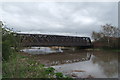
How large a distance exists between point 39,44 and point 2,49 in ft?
68.8

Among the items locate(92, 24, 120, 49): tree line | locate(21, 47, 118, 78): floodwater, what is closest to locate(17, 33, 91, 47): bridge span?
locate(92, 24, 120, 49): tree line

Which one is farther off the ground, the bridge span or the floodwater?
the bridge span

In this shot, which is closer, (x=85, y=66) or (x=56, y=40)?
(x=85, y=66)

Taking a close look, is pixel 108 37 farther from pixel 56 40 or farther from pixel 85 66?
pixel 85 66

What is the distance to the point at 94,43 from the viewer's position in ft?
129

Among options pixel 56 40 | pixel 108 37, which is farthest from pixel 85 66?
pixel 108 37

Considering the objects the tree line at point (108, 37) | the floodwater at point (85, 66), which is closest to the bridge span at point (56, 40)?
the tree line at point (108, 37)

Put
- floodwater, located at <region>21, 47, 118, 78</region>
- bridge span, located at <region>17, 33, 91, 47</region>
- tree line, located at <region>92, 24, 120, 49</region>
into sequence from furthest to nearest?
tree line, located at <region>92, 24, 120, 49</region>
bridge span, located at <region>17, 33, 91, 47</region>
floodwater, located at <region>21, 47, 118, 78</region>

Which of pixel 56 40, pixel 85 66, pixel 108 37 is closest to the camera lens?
pixel 85 66

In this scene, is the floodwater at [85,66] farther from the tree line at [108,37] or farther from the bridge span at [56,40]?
the tree line at [108,37]

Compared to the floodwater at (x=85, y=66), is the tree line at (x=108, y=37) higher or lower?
higher

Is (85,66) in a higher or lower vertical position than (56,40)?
lower

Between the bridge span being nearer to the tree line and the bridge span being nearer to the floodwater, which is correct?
the tree line

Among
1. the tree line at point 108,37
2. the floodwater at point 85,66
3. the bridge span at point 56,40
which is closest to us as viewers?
the floodwater at point 85,66
